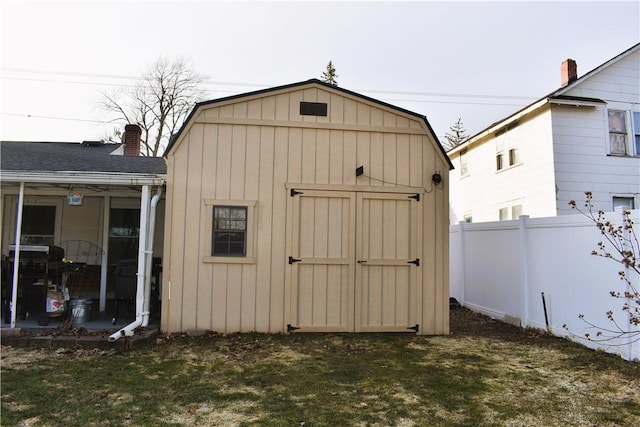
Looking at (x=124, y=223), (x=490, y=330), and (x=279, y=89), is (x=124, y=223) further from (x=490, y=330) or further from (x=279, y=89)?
(x=490, y=330)

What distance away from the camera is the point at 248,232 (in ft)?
21.6

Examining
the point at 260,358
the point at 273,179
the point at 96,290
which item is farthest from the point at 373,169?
the point at 96,290

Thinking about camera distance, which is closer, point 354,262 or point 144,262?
point 144,262

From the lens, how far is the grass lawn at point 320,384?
11.5 feet

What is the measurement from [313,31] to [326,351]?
7.33 metres

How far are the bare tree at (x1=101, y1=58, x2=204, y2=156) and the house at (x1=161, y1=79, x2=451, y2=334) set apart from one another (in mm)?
18825

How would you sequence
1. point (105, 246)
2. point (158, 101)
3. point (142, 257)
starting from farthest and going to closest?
1. point (158, 101)
2. point (105, 246)
3. point (142, 257)

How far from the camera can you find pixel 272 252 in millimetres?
6594

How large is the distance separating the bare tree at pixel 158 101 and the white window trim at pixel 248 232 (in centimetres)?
1894

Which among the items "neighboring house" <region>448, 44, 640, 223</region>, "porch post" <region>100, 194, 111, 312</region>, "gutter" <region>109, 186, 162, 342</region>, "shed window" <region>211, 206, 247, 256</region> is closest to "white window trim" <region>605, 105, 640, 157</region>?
"neighboring house" <region>448, 44, 640, 223</region>

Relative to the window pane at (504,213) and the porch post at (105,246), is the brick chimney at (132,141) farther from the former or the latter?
the window pane at (504,213)

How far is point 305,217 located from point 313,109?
176 centimetres

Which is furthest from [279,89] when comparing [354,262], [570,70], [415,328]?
[570,70]

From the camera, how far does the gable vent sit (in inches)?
269
